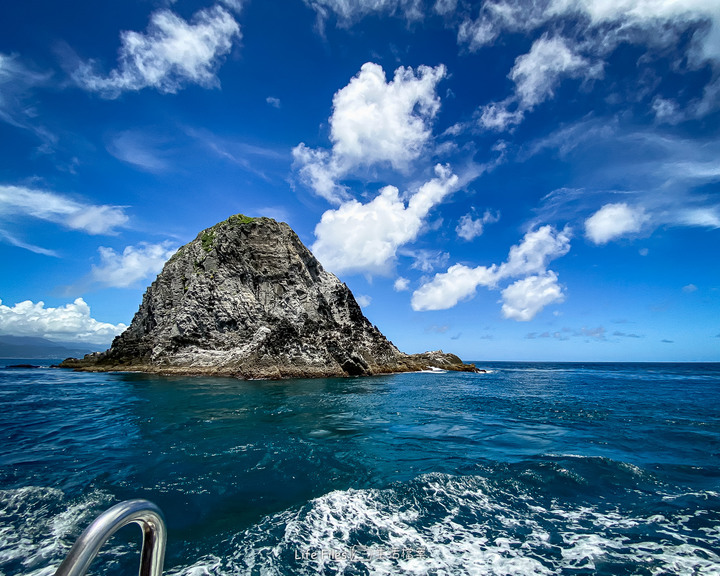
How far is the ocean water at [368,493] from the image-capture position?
5926 millimetres

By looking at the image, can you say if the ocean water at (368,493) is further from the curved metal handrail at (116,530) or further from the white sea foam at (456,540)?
the curved metal handrail at (116,530)

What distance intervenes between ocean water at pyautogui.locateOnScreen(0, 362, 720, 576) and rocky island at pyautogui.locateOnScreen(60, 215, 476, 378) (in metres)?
29.7

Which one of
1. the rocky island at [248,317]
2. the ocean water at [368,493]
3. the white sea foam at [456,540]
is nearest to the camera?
the white sea foam at [456,540]

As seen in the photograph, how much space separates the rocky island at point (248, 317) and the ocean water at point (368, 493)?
2974cm

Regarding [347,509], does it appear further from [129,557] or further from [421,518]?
[129,557]

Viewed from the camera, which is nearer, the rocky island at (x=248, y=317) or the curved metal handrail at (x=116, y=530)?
the curved metal handrail at (x=116, y=530)

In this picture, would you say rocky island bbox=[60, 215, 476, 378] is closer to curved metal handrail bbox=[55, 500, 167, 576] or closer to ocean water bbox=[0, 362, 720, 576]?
ocean water bbox=[0, 362, 720, 576]

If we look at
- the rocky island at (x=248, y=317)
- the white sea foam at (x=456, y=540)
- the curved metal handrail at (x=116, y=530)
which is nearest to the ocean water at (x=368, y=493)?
the white sea foam at (x=456, y=540)

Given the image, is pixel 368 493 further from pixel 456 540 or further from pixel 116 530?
pixel 116 530

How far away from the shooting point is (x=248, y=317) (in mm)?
50781

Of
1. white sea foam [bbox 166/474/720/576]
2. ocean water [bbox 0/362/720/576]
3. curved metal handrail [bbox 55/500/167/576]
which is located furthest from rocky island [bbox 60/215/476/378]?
curved metal handrail [bbox 55/500/167/576]

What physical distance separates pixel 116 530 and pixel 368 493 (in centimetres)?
812

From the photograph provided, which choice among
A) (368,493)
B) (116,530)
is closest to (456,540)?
(368,493)

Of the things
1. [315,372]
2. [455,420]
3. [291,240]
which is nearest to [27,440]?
[455,420]
